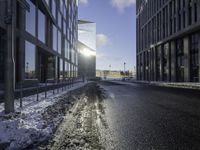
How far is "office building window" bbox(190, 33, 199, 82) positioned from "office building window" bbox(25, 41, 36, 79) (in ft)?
92.2

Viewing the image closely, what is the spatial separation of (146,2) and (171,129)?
7616 cm

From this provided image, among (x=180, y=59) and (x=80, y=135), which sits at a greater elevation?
(x=180, y=59)

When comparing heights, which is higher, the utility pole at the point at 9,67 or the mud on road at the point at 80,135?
the utility pole at the point at 9,67

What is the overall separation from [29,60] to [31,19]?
15.7ft

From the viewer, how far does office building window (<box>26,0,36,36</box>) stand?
26406 millimetres

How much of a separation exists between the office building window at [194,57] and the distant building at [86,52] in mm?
63997

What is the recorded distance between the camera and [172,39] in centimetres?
5228

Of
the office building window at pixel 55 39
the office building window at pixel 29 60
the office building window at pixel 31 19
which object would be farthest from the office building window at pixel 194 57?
the office building window at pixel 31 19

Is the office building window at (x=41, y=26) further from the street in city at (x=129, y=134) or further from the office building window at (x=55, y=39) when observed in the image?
the street in city at (x=129, y=134)

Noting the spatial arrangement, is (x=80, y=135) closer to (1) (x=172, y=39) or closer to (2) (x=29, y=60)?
(2) (x=29, y=60)

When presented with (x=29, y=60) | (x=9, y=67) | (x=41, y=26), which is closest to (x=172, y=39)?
(x=41, y=26)

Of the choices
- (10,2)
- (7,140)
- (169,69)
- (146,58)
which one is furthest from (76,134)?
(146,58)

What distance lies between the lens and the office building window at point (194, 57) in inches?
1686

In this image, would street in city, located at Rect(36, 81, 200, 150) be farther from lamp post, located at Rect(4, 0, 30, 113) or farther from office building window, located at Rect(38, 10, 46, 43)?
office building window, located at Rect(38, 10, 46, 43)
